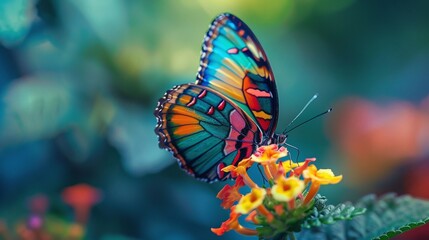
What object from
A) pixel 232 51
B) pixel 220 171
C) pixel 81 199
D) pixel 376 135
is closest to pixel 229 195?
pixel 220 171

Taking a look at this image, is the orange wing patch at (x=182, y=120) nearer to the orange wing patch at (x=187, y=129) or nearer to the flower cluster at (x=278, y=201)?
the orange wing patch at (x=187, y=129)

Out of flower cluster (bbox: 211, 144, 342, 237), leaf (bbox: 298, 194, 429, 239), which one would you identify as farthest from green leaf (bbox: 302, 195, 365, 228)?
leaf (bbox: 298, 194, 429, 239)

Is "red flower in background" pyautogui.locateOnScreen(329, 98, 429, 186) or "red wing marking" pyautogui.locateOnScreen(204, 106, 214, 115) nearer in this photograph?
"red wing marking" pyautogui.locateOnScreen(204, 106, 214, 115)

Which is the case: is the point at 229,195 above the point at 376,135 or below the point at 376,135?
above

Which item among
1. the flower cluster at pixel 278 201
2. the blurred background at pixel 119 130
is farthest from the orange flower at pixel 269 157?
the blurred background at pixel 119 130

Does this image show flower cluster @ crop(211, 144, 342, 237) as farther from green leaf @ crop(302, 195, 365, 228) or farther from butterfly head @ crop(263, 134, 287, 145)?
butterfly head @ crop(263, 134, 287, 145)

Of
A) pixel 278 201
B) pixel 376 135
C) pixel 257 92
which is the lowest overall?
pixel 376 135

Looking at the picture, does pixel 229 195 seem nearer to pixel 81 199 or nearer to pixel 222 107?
pixel 222 107
